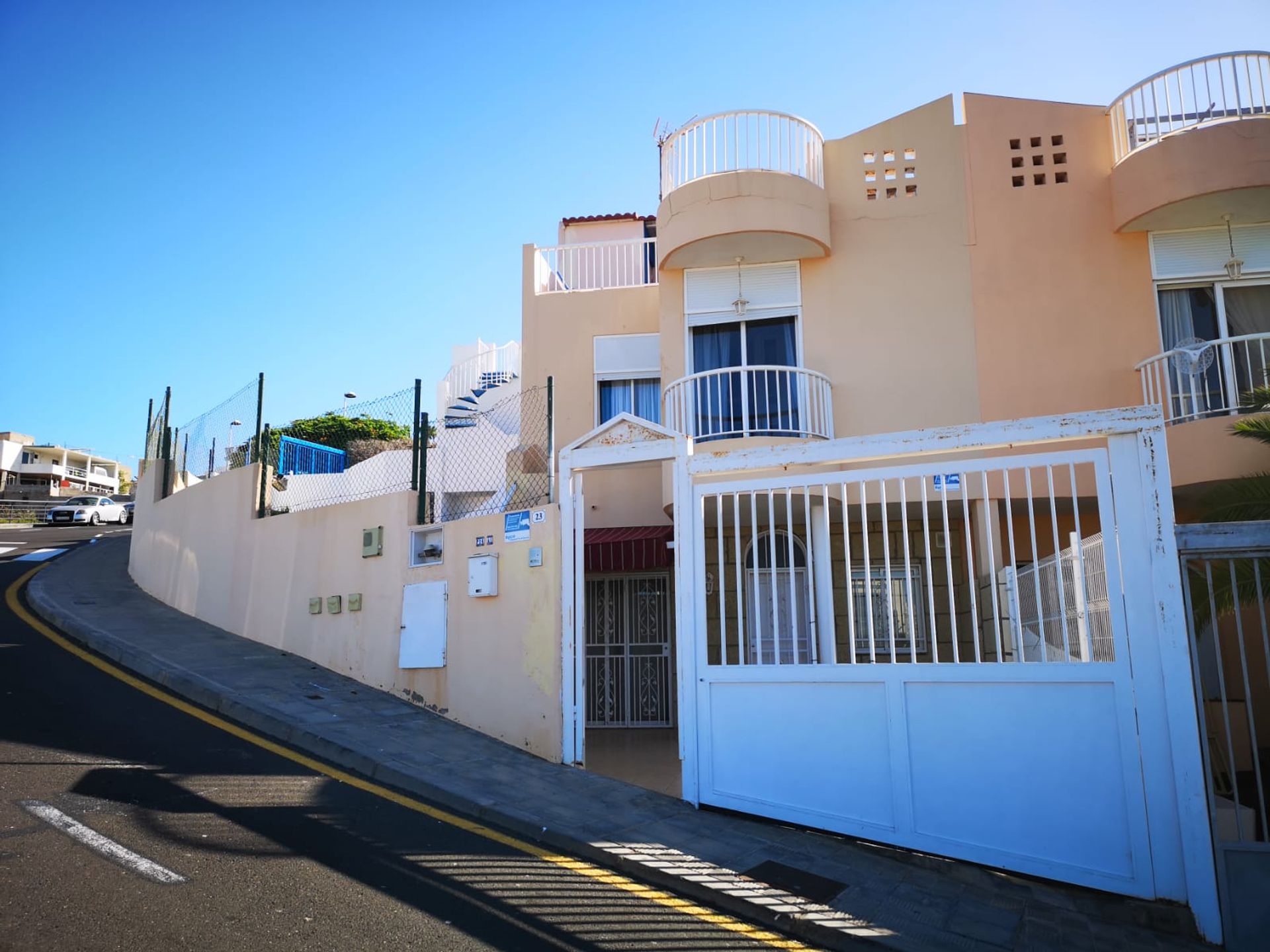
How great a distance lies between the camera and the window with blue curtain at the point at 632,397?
14625 mm

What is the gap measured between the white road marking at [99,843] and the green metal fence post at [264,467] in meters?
7.08

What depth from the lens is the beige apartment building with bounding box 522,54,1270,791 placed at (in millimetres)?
11844

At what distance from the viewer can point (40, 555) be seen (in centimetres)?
2056

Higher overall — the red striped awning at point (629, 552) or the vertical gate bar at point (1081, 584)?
the red striped awning at point (629, 552)

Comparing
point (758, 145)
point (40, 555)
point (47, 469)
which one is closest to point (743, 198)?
point (758, 145)

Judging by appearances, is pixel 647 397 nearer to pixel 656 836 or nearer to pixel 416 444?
pixel 416 444

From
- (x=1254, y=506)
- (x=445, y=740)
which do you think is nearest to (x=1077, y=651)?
(x=1254, y=506)

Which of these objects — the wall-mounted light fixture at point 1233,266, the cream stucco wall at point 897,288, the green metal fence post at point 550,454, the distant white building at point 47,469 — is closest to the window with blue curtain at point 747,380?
the cream stucco wall at point 897,288

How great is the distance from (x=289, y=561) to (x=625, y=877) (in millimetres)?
7544

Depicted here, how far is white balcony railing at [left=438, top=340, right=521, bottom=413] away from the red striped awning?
310 inches

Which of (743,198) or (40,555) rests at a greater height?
(743,198)

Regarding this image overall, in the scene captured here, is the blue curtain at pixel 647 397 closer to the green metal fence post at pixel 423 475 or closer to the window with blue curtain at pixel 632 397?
the window with blue curtain at pixel 632 397

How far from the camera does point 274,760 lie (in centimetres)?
690

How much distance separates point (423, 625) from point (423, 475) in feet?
5.44
